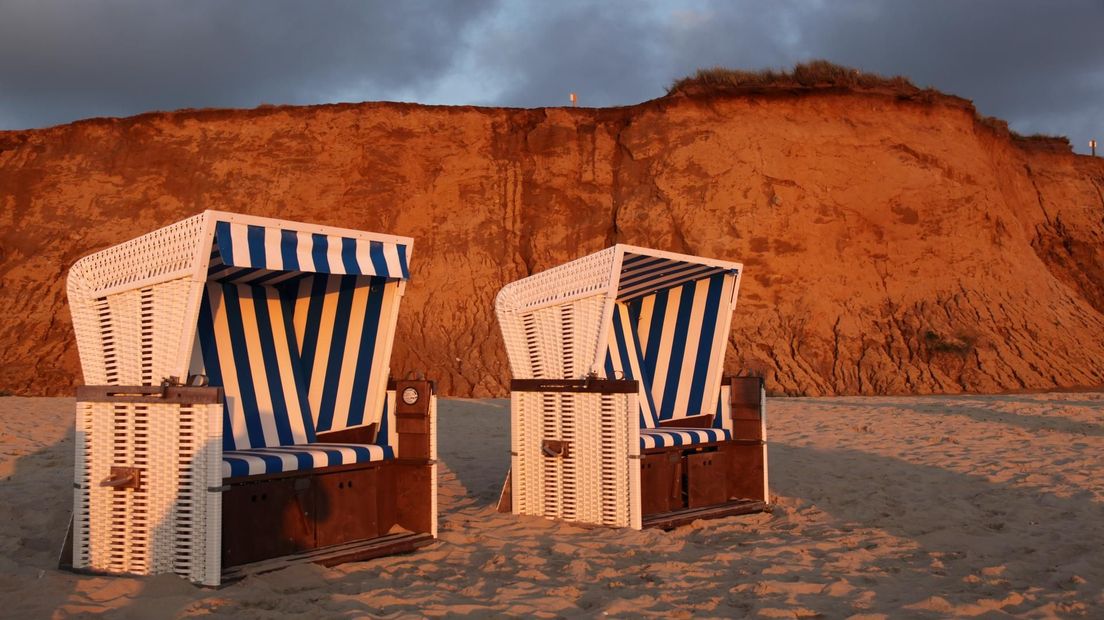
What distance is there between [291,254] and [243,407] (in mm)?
1351

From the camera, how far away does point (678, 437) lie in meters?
6.33

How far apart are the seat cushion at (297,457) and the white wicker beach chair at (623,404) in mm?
1196

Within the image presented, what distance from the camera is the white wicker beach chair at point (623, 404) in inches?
232

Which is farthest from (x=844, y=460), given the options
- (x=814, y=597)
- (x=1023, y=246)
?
(x=1023, y=246)

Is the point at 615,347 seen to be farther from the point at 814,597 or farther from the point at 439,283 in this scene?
the point at 439,283

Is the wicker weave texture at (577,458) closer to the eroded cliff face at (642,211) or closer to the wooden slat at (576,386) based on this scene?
the wooden slat at (576,386)

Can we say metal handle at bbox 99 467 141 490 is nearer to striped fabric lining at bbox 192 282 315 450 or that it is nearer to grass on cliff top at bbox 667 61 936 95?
striped fabric lining at bbox 192 282 315 450

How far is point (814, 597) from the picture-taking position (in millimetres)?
4070

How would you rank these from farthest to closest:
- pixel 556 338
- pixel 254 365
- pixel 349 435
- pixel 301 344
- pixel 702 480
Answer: pixel 702 480 < pixel 556 338 < pixel 301 344 < pixel 349 435 < pixel 254 365

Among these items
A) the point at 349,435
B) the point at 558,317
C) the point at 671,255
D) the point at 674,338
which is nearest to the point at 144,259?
the point at 349,435

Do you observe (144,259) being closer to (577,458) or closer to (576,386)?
(576,386)

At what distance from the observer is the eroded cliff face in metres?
18.3

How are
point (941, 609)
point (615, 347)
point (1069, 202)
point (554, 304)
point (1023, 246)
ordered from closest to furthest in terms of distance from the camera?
point (941, 609) < point (554, 304) < point (615, 347) < point (1023, 246) < point (1069, 202)

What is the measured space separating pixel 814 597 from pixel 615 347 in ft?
11.2
